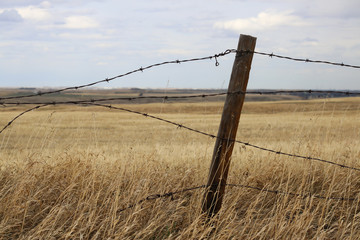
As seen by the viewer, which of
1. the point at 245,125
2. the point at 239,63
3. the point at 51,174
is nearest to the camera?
the point at 239,63

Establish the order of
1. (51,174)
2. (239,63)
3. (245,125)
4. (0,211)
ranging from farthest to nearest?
(245,125) < (51,174) < (0,211) < (239,63)

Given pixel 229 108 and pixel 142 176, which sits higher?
pixel 229 108

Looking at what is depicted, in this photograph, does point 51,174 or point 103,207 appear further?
point 51,174

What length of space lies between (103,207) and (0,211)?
3.64ft

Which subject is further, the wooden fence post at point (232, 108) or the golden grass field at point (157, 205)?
the golden grass field at point (157, 205)

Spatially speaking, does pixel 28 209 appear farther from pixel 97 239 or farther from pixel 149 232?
pixel 149 232

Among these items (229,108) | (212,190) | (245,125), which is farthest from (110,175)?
(245,125)

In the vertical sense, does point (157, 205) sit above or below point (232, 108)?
below

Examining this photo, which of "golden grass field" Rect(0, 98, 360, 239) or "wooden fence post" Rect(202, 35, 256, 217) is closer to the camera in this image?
"wooden fence post" Rect(202, 35, 256, 217)

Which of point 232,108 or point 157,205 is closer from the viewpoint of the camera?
point 232,108

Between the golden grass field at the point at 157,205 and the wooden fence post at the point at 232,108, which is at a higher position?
the wooden fence post at the point at 232,108

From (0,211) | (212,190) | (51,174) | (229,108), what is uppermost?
(229,108)

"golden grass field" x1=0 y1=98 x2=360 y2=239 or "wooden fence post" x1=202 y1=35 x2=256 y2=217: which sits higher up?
"wooden fence post" x1=202 y1=35 x2=256 y2=217

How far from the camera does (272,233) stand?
3887 millimetres
